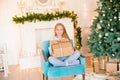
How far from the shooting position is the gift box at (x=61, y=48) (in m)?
4.36

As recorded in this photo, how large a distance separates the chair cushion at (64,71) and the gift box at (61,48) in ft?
1.13

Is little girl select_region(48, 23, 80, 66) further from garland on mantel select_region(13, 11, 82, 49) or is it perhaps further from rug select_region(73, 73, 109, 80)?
garland on mantel select_region(13, 11, 82, 49)

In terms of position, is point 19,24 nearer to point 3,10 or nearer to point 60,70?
point 3,10

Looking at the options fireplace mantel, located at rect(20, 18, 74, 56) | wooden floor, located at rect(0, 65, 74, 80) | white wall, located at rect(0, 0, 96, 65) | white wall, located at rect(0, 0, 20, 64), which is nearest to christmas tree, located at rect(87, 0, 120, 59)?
wooden floor, located at rect(0, 65, 74, 80)

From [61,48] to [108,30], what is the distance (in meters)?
0.92

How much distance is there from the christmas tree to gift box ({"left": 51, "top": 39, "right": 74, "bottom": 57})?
485 millimetres

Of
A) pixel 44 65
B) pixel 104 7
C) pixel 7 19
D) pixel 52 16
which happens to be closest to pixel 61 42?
pixel 44 65

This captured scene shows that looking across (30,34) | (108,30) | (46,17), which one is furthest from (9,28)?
(108,30)

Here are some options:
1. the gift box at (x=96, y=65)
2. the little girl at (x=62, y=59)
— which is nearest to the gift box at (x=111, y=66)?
the gift box at (x=96, y=65)

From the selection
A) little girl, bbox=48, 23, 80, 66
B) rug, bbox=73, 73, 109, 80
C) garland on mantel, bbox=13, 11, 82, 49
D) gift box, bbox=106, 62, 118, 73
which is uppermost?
garland on mantel, bbox=13, 11, 82, 49

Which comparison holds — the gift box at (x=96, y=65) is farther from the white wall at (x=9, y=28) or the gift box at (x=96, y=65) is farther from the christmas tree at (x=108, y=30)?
the white wall at (x=9, y=28)

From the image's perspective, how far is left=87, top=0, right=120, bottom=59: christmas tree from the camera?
420 cm

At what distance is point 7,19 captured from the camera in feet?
20.6

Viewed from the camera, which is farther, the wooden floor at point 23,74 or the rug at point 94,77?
the wooden floor at point 23,74
